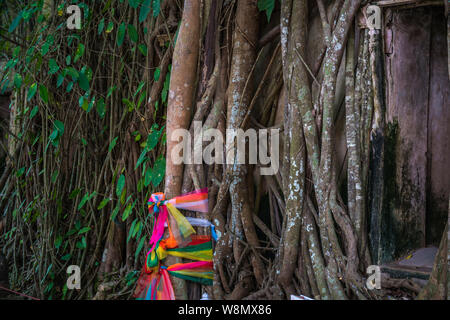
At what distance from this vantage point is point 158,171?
2.41 meters

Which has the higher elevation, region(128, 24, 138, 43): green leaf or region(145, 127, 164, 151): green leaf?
region(128, 24, 138, 43): green leaf

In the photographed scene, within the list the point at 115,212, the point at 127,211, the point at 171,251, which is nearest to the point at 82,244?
the point at 115,212

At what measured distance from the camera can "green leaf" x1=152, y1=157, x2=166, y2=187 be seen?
240 cm

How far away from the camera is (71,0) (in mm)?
3047

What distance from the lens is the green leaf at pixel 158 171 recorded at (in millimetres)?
2396

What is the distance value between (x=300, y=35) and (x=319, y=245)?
977 mm

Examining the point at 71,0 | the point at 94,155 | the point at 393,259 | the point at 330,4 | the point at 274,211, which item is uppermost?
the point at 71,0

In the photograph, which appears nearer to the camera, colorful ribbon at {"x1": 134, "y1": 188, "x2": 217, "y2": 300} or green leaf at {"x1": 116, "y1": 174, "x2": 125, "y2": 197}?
colorful ribbon at {"x1": 134, "y1": 188, "x2": 217, "y2": 300}

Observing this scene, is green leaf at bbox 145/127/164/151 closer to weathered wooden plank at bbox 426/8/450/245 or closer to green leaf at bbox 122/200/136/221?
green leaf at bbox 122/200/136/221

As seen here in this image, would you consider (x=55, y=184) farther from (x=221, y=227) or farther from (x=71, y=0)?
(x=221, y=227)

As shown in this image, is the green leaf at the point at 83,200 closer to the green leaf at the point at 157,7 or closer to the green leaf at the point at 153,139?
the green leaf at the point at 153,139

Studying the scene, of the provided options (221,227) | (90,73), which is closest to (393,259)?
(221,227)

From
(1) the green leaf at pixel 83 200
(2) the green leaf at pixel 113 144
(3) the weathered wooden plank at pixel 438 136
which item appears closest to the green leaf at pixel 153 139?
(2) the green leaf at pixel 113 144

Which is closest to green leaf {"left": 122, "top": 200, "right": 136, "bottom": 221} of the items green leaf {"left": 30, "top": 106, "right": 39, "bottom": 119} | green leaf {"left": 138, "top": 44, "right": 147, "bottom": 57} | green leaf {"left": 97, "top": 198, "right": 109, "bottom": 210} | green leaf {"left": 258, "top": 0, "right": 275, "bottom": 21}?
green leaf {"left": 97, "top": 198, "right": 109, "bottom": 210}
